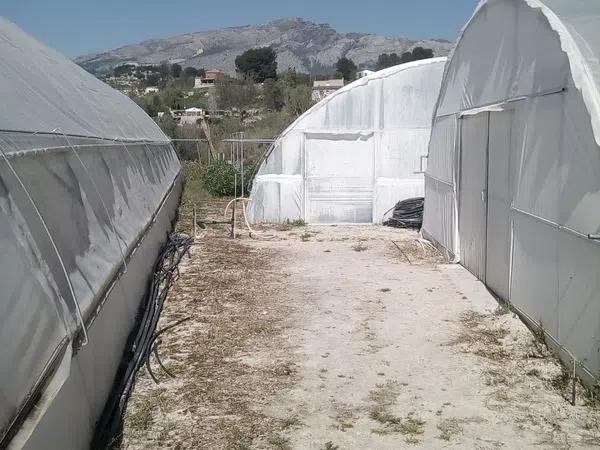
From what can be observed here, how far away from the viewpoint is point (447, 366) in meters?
5.76

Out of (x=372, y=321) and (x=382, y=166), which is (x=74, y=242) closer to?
(x=372, y=321)

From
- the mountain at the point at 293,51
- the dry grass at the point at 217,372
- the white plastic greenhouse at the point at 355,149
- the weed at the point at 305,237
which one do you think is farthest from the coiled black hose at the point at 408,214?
the mountain at the point at 293,51

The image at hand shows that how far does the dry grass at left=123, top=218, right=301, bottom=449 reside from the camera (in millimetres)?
4500

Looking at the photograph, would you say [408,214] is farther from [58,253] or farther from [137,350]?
[58,253]

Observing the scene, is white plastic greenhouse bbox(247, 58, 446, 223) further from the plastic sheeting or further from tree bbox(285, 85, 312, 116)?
tree bbox(285, 85, 312, 116)

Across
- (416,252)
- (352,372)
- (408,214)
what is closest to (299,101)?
(408,214)

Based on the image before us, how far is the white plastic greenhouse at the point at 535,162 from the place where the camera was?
16.8ft

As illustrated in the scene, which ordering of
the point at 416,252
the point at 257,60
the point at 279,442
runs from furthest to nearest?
1. the point at 257,60
2. the point at 416,252
3. the point at 279,442

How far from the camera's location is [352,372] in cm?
568

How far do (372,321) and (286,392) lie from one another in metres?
2.22

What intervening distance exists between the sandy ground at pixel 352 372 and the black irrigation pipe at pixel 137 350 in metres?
0.11

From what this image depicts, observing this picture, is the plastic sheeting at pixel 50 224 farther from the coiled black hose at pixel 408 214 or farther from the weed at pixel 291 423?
the coiled black hose at pixel 408 214

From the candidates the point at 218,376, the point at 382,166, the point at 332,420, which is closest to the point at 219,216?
the point at 382,166

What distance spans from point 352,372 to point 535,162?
2832 millimetres
